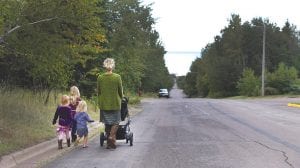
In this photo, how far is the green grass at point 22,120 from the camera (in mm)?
13066

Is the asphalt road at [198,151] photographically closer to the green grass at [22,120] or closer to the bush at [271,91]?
the green grass at [22,120]

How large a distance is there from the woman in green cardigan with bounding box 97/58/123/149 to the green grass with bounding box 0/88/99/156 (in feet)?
6.16

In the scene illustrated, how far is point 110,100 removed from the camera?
522 inches

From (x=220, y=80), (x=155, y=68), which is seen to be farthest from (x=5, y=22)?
(x=220, y=80)

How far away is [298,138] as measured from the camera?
15.5 m

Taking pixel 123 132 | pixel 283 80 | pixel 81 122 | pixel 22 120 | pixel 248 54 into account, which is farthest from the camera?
pixel 248 54

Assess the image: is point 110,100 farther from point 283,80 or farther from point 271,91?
point 283,80

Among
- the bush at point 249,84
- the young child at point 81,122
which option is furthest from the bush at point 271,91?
the young child at point 81,122

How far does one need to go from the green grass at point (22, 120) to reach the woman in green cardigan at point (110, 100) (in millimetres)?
1876

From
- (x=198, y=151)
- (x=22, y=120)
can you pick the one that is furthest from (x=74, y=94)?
(x=198, y=151)

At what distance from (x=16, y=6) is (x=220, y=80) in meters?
82.3

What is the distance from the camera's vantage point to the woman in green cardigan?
13250 millimetres

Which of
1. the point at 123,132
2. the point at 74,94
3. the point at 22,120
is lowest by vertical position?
the point at 123,132

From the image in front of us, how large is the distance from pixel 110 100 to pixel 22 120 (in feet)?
11.8
